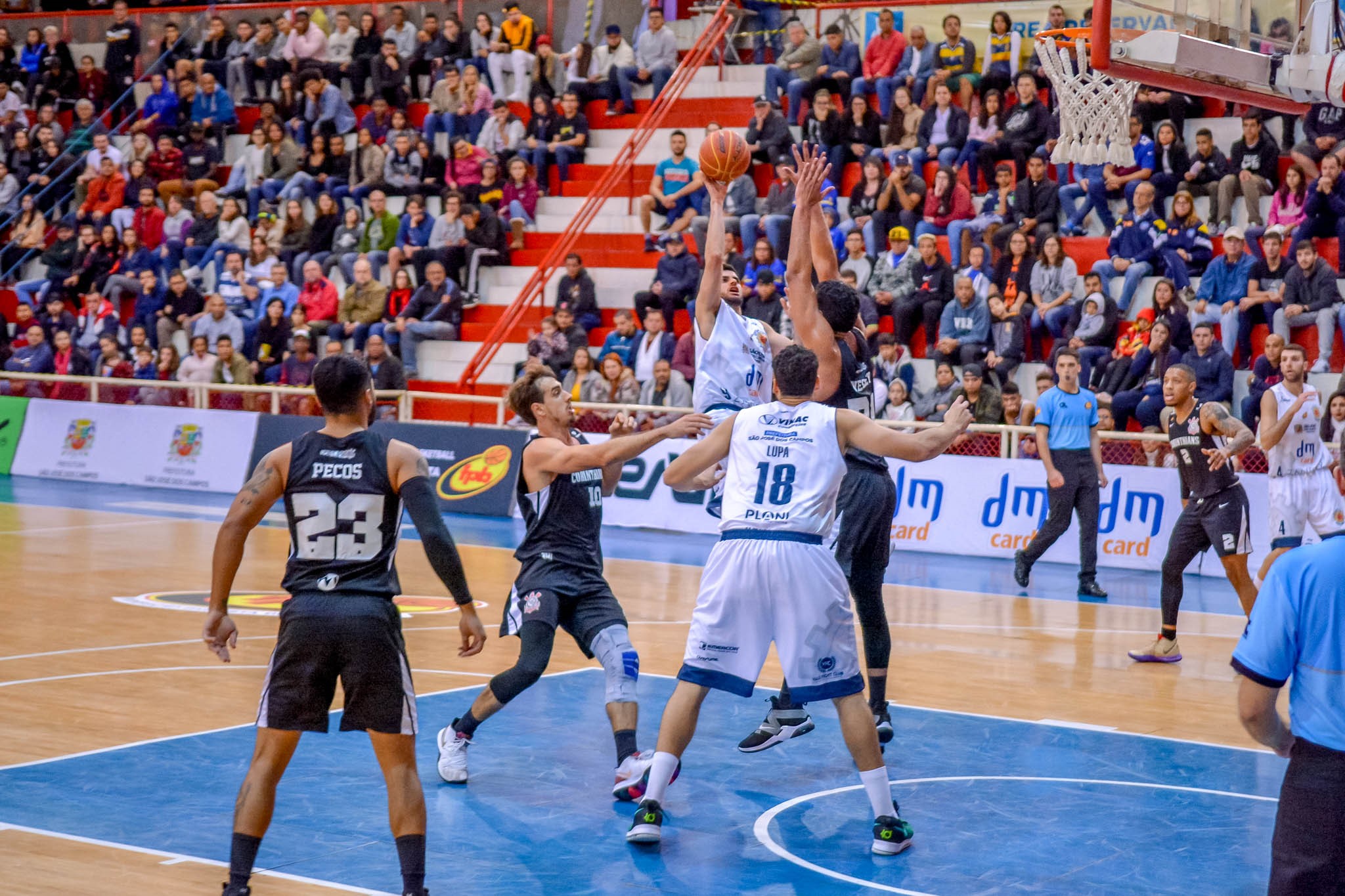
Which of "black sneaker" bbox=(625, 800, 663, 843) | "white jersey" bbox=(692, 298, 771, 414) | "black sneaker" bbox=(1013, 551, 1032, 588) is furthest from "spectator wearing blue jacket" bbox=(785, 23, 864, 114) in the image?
"black sneaker" bbox=(625, 800, 663, 843)

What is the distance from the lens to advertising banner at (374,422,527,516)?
18562 mm

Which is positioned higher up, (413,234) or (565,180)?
(565,180)

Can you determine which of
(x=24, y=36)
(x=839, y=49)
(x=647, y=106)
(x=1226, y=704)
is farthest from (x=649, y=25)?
(x=1226, y=704)

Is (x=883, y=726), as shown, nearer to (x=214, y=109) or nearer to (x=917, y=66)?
(x=917, y=66)

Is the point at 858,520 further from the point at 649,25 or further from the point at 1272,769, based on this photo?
the point at 649,25

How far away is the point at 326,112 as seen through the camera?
81.6ft

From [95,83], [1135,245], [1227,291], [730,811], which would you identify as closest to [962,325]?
[1135,245]

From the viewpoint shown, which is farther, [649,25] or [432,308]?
[649,25]

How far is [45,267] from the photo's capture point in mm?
26125

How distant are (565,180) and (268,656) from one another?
14.9 m

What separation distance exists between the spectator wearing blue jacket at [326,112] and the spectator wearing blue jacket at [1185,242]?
13548 mm

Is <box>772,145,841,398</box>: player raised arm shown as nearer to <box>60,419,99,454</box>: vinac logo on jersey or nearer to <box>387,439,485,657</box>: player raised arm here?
<box>387,439,485,657</box>: player raised arm

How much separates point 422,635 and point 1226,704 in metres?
5.40

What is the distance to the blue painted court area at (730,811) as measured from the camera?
5.81m
